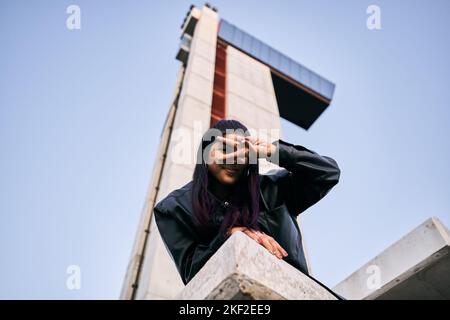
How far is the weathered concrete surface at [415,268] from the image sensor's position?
2.77m

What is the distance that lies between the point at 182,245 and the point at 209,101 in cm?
971

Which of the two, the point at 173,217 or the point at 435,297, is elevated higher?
the point at 173,217

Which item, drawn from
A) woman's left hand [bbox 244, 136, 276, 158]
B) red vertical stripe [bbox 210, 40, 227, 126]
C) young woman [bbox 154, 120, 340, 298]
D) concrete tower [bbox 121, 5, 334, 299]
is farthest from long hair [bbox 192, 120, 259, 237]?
red vertical stripe [bbox 210, 40, 227, 126]

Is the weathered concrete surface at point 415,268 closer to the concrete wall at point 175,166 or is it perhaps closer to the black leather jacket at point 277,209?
the black leather jacket at point 277,209

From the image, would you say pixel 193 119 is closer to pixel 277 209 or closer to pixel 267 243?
pixel 277 209

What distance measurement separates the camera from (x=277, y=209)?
6.56ft

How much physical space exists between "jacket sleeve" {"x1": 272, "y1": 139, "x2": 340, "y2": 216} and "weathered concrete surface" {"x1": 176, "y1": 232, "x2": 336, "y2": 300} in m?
0.77

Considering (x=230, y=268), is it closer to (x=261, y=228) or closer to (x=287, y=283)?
(x=287, y=283)

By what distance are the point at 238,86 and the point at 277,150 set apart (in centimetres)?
1195

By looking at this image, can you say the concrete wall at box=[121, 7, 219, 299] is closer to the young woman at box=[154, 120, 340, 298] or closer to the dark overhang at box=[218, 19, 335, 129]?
the dark overhang at box=[218, 19, 335, 129]

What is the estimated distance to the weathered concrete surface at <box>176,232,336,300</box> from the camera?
1027 mm
